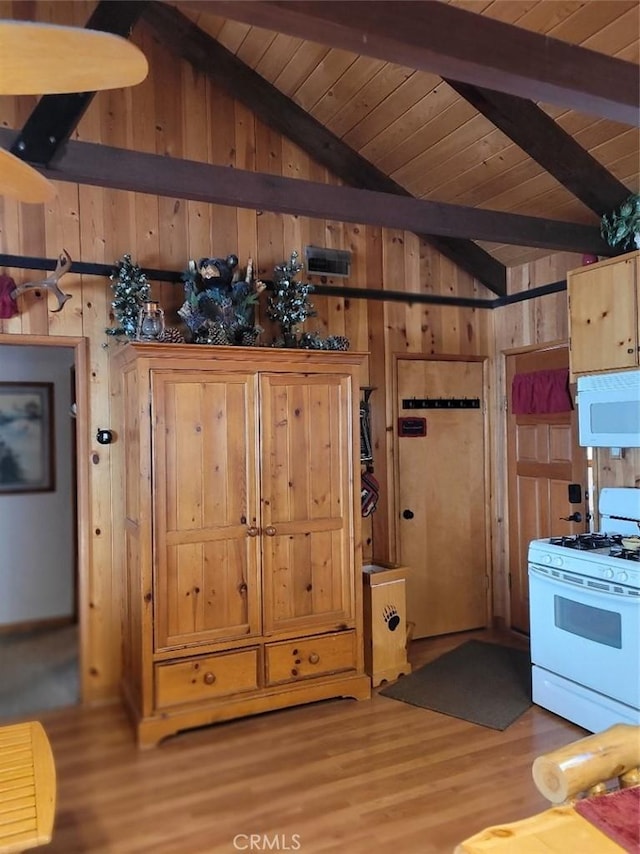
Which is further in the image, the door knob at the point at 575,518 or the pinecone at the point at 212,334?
the door knob at the point at 575,518

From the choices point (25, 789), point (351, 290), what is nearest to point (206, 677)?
point (25, 789)

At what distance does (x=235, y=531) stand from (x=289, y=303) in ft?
4.74

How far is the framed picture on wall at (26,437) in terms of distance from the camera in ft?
16.4

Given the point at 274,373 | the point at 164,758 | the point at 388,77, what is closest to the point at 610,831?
the point at 164,758

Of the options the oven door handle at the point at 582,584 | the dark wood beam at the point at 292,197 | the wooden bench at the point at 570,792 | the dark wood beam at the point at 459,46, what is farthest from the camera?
the oven door handle at the point at 582,584

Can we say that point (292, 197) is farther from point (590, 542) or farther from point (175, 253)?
point (590, 542)

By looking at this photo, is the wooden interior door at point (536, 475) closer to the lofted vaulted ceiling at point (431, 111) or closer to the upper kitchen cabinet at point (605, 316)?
the upper kitchen cabinet at point (605, 316)

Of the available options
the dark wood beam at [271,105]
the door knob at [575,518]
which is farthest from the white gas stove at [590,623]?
the dark wood beam at [271,105]

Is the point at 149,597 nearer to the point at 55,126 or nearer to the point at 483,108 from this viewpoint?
the point at 55,126

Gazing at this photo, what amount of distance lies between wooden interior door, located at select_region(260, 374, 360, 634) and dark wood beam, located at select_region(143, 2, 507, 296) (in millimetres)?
1608

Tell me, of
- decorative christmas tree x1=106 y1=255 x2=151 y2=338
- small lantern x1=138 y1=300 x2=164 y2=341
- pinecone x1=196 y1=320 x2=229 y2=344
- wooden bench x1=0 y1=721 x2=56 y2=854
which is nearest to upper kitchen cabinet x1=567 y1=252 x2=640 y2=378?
pinecone x1=196 y1=320 x2=229 y2=344

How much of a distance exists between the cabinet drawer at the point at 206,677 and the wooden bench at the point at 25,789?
0.86 metres

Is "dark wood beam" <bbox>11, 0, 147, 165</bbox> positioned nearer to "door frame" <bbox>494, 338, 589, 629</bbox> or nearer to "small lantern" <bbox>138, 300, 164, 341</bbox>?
"small lantern" <bbox>138, 300, 164, 341</bbox>

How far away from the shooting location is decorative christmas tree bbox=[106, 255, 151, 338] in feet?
11.6
